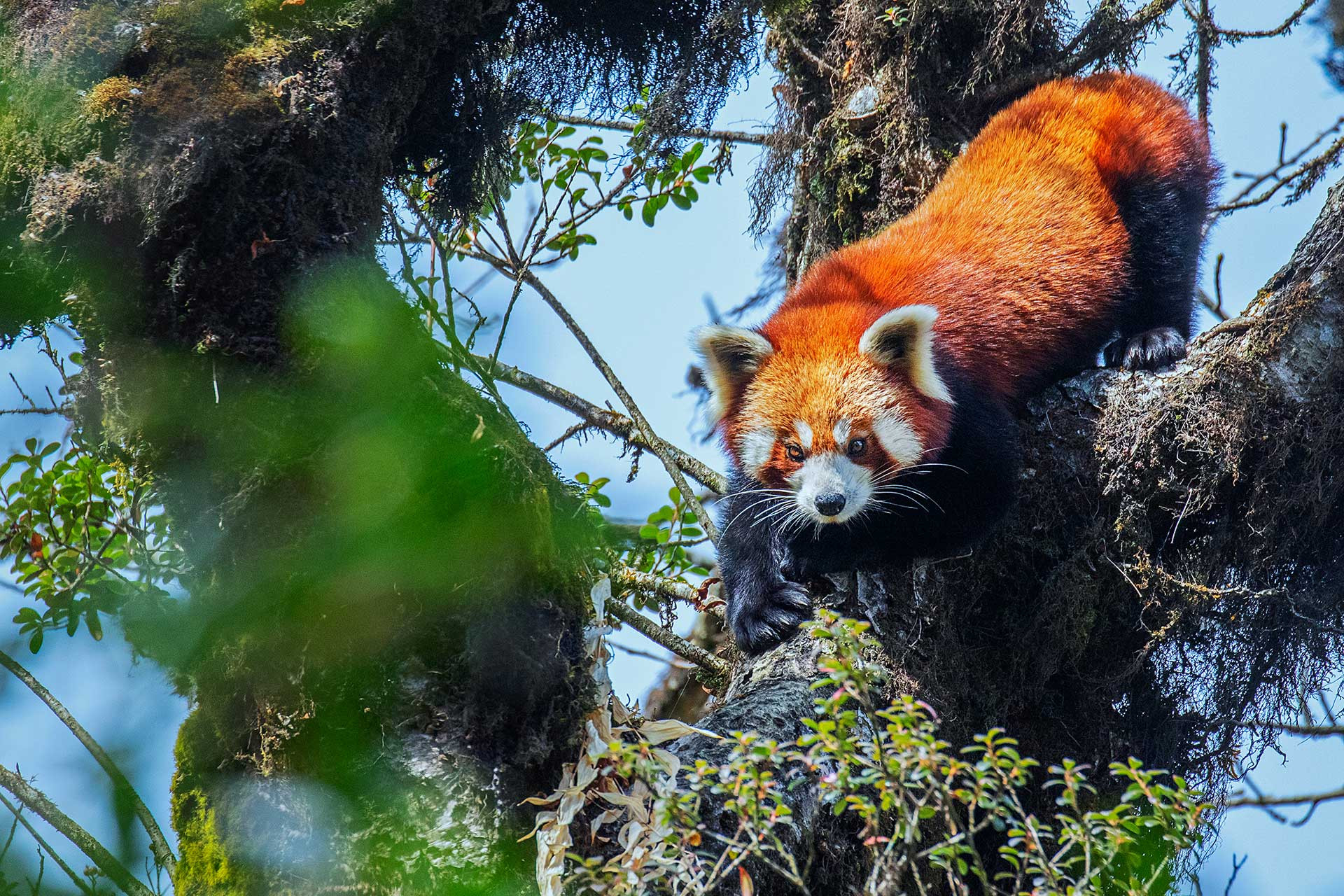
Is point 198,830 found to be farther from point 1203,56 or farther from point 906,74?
point 1203,56

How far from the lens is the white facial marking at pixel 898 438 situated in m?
3.69

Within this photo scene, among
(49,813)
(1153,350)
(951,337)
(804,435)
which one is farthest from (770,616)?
(49,813)

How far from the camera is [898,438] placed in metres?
3.71

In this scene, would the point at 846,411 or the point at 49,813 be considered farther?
the point at 846,411

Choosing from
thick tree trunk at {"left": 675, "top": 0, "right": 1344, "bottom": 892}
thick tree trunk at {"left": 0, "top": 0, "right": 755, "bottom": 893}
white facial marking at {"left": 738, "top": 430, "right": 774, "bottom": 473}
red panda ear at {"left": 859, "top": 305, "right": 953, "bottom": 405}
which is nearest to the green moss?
thick tree trunk at {"left": 0, "top": 0, "right": 755, "bottom": 893}

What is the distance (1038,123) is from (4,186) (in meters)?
3.80

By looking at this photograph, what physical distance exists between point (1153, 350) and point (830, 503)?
1.51 meters

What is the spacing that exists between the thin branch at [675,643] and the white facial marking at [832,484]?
78cm

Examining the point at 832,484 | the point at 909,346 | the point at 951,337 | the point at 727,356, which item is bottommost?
the point at 832,484

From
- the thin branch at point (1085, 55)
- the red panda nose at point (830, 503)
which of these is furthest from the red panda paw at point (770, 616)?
the thin branch at point (1085, 55)

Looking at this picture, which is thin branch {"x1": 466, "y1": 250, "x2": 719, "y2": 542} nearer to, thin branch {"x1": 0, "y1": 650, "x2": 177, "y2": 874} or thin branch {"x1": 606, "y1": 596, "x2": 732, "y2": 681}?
thin branch {"x1": 606, "y1": 596, "x2": 732, "y2": 681}

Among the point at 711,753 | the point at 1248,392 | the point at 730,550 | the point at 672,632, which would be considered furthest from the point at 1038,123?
the point at 711,753

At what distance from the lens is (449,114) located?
12.9 ft

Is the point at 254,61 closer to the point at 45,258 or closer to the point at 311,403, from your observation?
the point at 45,258
